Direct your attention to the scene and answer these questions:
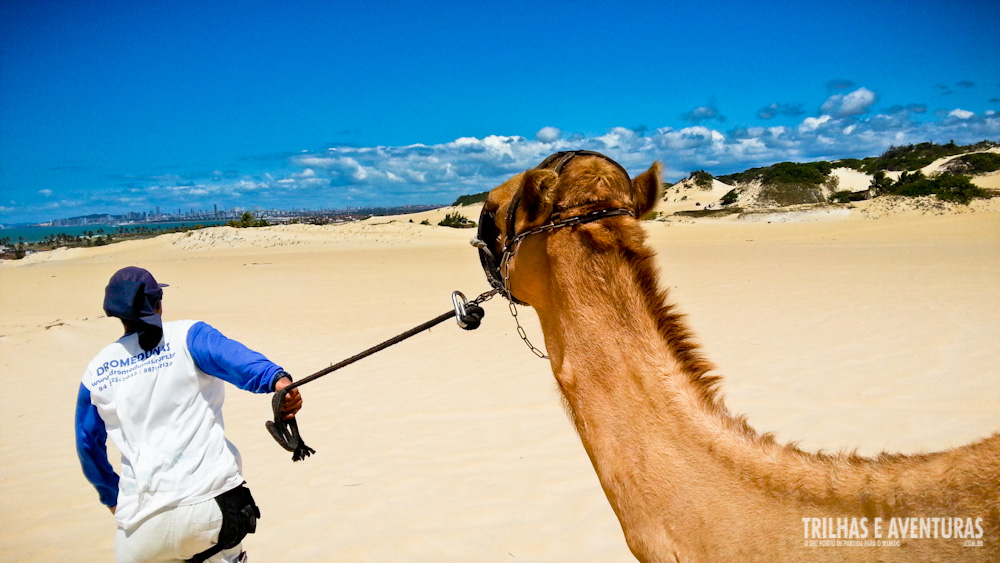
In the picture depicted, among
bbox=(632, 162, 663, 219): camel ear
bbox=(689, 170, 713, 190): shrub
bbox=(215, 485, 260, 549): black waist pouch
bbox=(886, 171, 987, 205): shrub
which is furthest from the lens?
bbox=(689, 170, 713, 190): shrub

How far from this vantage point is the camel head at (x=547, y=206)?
6.04 feet

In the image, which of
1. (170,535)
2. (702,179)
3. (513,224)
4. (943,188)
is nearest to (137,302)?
(170,535)

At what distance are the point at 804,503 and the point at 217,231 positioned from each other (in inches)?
1514

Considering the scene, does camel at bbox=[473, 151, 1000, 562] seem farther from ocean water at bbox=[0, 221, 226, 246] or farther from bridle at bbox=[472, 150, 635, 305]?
ocean water at bbox=[0, 221, 226, 246]

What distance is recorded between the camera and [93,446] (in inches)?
99.9

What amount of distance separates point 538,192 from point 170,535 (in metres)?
2.05

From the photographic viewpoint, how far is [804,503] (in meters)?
1.40

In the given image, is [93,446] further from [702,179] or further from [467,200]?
[467,200]

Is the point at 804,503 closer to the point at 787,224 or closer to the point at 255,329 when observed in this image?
the point at 255,329

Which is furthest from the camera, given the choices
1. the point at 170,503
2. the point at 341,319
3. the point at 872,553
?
the point at 341,319

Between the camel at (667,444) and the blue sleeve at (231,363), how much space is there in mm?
1138

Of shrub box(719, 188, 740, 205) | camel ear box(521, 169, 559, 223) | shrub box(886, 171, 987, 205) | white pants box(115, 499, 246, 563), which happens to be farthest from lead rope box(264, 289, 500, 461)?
shrub box(719, 188, 740, 205)

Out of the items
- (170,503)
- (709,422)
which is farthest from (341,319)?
(709,422)

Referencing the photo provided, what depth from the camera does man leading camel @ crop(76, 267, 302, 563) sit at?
2.34 metres
